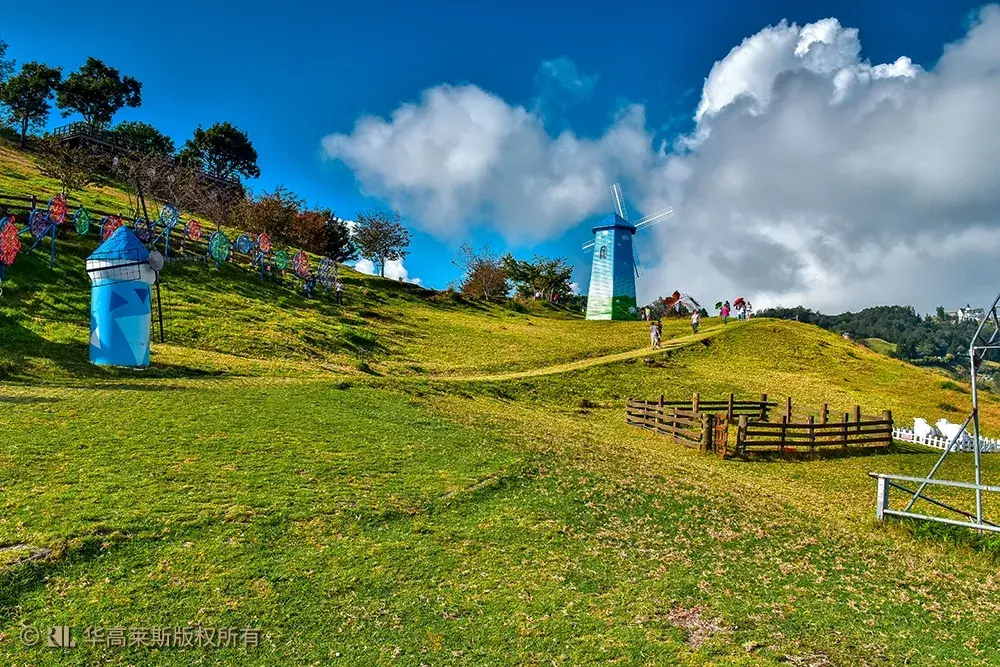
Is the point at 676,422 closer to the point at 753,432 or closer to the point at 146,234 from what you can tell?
the point at 753,432

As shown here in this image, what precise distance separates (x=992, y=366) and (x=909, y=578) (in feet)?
534

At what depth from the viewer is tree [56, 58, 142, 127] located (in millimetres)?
79688

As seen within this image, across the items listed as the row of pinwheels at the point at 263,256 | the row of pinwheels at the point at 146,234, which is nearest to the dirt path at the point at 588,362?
the row of pinwheels at the point at 146,234

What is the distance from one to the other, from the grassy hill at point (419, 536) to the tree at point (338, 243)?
51946 millimetres

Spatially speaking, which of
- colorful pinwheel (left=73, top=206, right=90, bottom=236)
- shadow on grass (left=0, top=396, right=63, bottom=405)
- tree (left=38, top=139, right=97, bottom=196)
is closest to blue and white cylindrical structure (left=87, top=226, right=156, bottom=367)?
shadow on grass (left=0, top=396, right=63, bottom=405)

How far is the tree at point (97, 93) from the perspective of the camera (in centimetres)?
7969

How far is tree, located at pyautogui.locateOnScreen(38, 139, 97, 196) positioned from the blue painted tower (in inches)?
1860

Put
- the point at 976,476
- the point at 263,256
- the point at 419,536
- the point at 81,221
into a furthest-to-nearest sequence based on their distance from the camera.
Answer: the point at 263,256 < the point at 81,221 < the point at 976,476 < the point at 419,536

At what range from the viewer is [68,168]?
50.0m

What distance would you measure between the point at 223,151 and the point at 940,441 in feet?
307

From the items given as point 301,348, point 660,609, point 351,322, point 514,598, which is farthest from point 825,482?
point 351,322

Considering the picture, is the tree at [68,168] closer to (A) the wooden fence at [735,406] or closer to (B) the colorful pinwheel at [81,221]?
(B) the colorful pinwheel at [81,221]

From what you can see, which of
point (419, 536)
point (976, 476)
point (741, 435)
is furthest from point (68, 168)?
point (976, 476)

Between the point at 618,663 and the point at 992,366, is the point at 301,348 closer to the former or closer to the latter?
the point at 618,663
